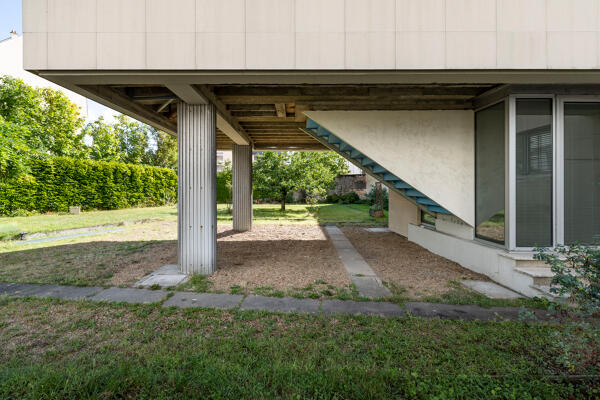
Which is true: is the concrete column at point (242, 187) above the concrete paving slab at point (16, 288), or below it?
above

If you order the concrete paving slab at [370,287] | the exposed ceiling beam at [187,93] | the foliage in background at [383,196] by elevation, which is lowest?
the concrete paving slab at [370,287]

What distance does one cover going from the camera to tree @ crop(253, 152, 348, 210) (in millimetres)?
16178

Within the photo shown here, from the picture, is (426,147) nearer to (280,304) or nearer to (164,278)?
(280,304)

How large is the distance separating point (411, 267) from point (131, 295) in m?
5.16

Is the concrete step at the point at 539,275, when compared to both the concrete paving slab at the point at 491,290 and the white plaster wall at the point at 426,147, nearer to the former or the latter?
the concrete paving slab at the point at 491,290

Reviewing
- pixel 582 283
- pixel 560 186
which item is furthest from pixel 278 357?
pixel 560 186

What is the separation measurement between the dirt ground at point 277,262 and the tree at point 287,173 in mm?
6848

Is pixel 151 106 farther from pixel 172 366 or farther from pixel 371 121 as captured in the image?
pixel 172 366

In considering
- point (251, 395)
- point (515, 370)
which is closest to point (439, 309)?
point (515, 370)

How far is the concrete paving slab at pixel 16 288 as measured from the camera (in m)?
4.09

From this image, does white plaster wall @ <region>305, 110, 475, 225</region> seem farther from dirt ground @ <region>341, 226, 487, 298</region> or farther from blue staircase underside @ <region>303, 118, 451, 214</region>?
dirt ground @ <region>341, 226, 487, 298</region>
